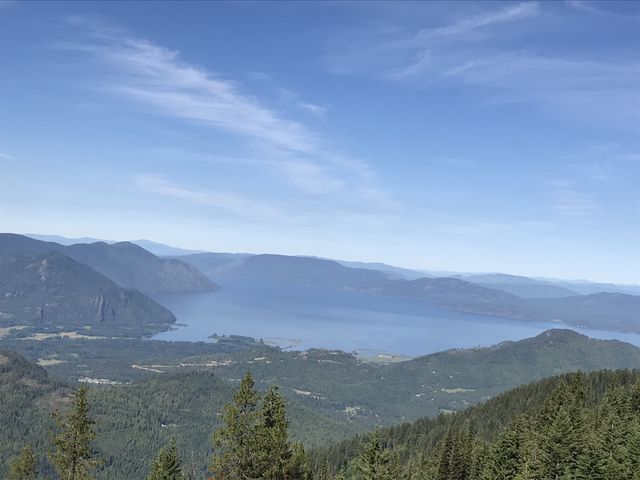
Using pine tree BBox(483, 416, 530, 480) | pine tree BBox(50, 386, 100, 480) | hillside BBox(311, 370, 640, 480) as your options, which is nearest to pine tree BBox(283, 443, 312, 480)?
hillside BBox(311, 370, 640, 480)

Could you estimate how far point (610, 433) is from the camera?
196 ft

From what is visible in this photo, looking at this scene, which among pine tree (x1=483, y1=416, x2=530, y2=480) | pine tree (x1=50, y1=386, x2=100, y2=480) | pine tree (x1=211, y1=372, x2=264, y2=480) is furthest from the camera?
pine tree (x1=483, y1=416, x2=530, y2=480)

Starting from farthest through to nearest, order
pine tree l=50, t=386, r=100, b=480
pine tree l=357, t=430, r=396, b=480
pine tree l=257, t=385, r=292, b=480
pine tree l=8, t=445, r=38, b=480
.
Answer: pine tree l=8, t=445, r=38, b=480 < pine tree l=50, t=386, r=100, b=480 < pine tree l=257, t=385, r=292, b=480 < pine tree l=357, t=430, r=396, b=480

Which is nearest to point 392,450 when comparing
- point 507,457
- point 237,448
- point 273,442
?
point 273,442

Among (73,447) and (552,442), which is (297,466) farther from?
(552,442)

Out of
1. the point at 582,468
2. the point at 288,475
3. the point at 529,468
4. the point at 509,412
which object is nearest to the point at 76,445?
the point at 288,475

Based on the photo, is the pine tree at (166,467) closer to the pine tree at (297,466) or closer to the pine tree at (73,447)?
the pine tree at (73,447)

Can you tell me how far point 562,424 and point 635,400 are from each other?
3669cm

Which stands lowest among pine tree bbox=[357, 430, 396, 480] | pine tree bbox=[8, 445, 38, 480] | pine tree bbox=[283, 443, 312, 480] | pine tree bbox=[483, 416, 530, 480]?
pine tree bbox=[8, 445, 38, 480]

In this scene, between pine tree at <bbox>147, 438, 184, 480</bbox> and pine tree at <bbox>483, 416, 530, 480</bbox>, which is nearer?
pine tree at <bbox>147, 438, 184, 480</bbox>

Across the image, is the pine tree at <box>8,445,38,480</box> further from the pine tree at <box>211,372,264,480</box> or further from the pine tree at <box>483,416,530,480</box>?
the pine tree at <box>483,416,530,480</box>

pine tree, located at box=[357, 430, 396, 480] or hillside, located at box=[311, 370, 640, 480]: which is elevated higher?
pine tree, located at box=[357, 430, 396, 480]

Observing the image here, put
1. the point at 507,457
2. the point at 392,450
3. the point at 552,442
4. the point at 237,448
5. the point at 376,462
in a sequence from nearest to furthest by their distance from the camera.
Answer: the point at 376,462 → the point at 237,448 → the point at 392,450 → the point at 552,442 → the point at 507,457

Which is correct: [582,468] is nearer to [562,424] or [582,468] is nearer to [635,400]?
[562,424]
